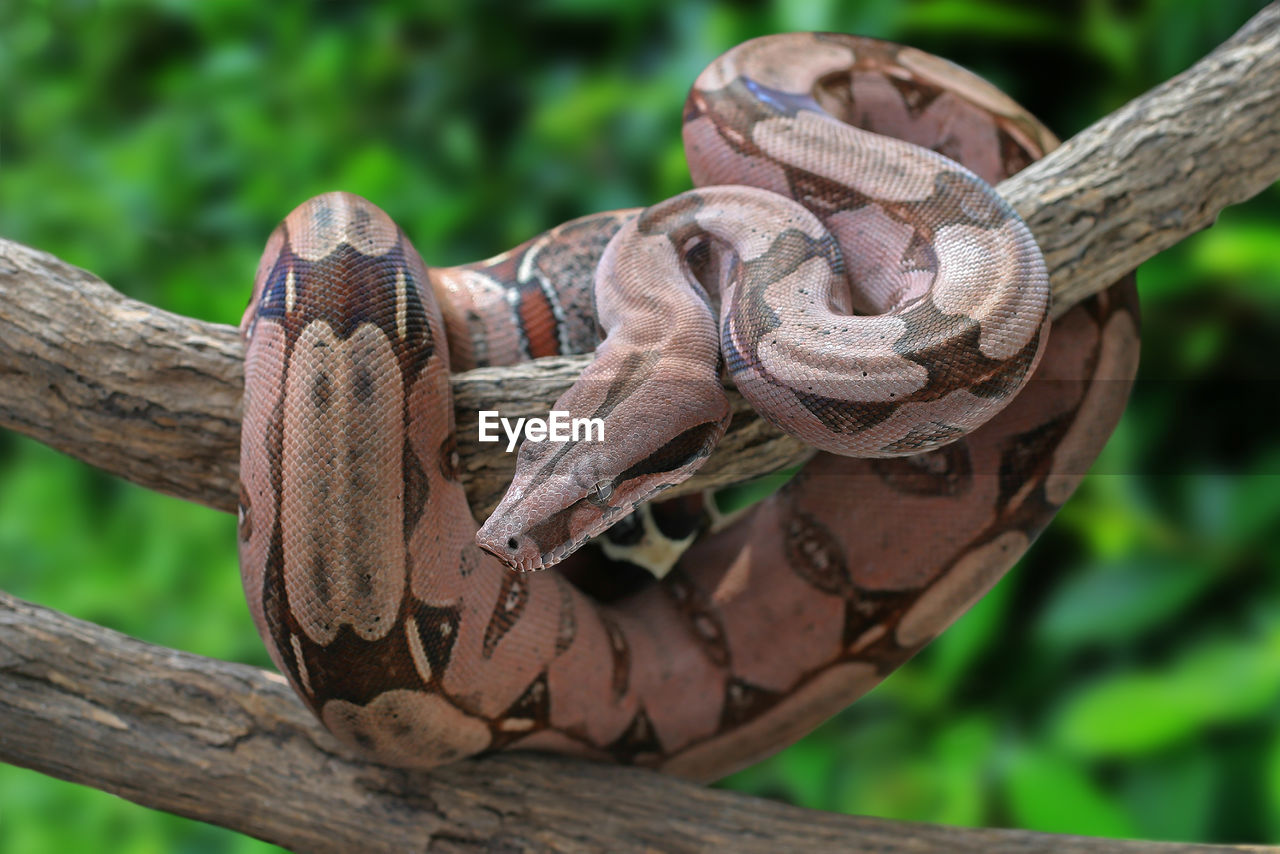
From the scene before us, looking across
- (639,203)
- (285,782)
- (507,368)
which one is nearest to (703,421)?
(507,368)

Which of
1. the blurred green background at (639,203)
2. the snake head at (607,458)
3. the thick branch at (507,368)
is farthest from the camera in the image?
the blurred green background at (639,203)

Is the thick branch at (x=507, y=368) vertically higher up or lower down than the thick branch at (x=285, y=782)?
higher up

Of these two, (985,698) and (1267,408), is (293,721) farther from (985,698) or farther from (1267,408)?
(1267,408)

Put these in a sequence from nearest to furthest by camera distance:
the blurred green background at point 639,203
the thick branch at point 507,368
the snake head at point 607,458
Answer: the snake head at point 607,458
the thick branch at point 507,368
the blurred green background at point 639,203

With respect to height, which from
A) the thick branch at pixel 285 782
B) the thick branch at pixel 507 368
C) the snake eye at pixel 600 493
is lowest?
the thick branch at pixel 285 782

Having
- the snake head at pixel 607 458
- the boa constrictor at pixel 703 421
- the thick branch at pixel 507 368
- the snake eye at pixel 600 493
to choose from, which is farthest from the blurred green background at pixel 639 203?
the snake eye at pixel 600 493

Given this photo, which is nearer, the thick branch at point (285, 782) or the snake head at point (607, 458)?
the snake head at point (607, 458)

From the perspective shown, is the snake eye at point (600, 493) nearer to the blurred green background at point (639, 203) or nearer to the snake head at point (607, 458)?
the snake head at point (607, 458)

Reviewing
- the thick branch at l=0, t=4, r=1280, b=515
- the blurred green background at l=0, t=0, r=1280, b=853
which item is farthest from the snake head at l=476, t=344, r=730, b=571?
the blurred green background at l=0, t=0, r=1280, b=853
